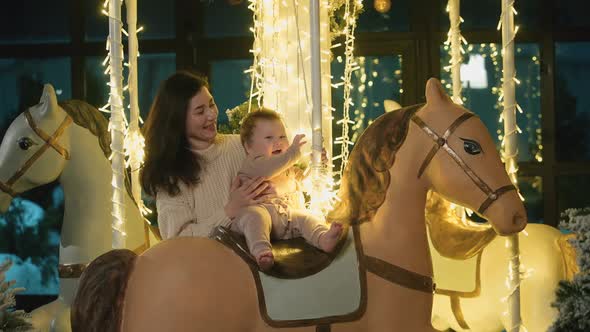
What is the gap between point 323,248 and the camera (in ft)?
8.42

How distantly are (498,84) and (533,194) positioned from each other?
0.84 m

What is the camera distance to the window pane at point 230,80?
20.1 feet

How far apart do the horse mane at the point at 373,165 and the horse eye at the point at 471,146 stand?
187 millimetres

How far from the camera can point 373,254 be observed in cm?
255

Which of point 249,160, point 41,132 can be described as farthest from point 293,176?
point 41,132

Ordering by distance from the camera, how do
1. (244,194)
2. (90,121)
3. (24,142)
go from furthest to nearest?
(90,121) < (24,142) < (244,194)

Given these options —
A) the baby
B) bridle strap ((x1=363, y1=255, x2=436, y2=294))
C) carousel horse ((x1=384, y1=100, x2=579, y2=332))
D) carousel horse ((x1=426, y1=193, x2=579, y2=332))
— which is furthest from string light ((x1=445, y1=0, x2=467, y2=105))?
bridle strap ((x1=363, y1=255, x2=436, y2=294))

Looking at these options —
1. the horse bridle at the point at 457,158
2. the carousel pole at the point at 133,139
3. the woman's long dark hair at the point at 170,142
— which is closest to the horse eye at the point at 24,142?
the carousel pole at the point at 133,139

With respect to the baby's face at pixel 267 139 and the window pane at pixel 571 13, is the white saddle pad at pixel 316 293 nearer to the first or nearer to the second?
the baby's face at pixel 267 139

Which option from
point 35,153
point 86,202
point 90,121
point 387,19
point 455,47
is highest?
point 387,19

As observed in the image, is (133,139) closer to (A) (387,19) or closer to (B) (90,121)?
(B) (90,121)

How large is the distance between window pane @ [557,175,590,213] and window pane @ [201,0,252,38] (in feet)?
8.33

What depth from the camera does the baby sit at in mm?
2553

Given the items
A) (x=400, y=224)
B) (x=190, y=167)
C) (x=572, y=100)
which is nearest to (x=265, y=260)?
(x=400, y=224)
